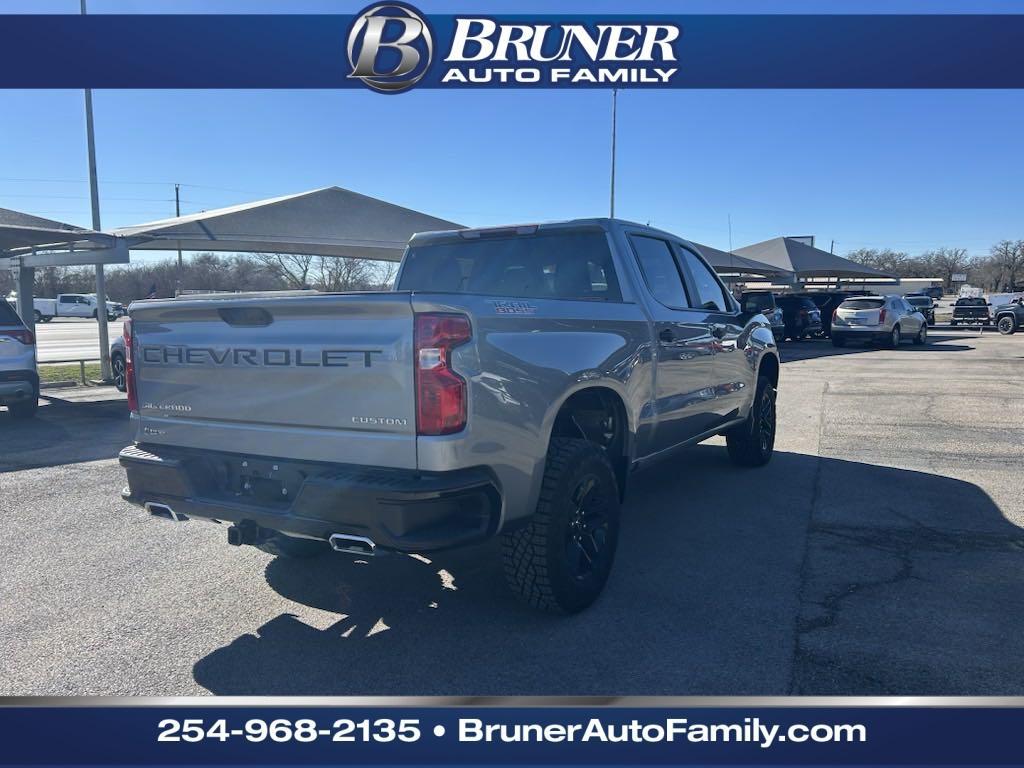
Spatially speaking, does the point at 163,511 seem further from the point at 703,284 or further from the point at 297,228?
the point at 297,228

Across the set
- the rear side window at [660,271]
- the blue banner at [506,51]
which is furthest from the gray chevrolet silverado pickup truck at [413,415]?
the blue banner at [506,51]

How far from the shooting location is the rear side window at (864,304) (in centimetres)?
2339

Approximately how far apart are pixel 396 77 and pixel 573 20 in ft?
4.67

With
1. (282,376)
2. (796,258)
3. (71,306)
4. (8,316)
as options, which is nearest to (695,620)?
(282,376)

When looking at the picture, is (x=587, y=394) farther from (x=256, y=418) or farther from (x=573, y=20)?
(x=573, y=20)

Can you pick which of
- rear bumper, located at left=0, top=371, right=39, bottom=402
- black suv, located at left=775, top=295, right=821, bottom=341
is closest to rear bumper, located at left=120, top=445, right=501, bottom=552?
rear bumper, located at left=0, top=371, right=39, bottom=402

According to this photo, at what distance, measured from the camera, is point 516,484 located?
3363 mm

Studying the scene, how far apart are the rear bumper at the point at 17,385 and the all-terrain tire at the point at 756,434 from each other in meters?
8.58

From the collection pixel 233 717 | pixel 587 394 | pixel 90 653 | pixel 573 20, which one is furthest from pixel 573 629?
pixel 573 20

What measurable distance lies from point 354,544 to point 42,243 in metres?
12.4

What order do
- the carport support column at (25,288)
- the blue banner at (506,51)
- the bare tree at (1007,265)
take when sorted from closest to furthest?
the blue banner at (506,51) < the carport support column at (25,288) < the bare tree at (1007,265)

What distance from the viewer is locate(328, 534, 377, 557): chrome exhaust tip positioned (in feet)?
10.1

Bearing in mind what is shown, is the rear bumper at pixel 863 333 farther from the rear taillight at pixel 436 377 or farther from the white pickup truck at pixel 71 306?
the white pickup truck at pixel 71 306

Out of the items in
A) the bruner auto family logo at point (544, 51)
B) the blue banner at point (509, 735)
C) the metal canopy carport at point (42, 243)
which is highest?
the bruner auto family logo at point (544, 51)
